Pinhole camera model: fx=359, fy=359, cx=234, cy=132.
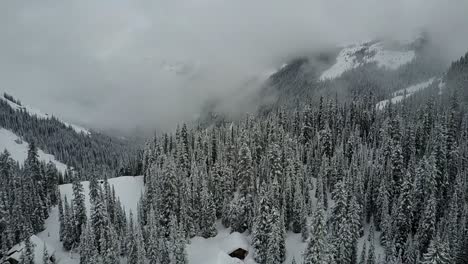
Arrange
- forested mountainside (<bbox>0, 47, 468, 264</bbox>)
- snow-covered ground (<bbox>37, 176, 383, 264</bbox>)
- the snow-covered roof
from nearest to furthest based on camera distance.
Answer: forested mountainside (<bbox>0, 47, 468, 264</bbox>), snow-covered ground (<bbox>37, 176, 383, 264</bbox>), the snow-covered roof

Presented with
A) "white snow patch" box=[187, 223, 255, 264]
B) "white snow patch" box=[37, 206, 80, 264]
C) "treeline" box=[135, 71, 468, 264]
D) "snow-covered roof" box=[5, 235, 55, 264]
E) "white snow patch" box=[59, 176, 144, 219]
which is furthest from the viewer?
"white snow patch" box=[59, 176, 144, 219]

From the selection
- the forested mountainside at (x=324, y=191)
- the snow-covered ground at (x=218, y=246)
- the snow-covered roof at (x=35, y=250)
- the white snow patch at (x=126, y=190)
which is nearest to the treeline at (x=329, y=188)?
the forested mountainside at (x=324, y=191)

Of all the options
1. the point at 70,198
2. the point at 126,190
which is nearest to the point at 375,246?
the point at 126,190

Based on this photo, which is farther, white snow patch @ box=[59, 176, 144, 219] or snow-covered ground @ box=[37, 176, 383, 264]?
white snow patch @ box=[59, 176, 144, 219]

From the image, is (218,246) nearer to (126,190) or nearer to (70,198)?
(126,190)

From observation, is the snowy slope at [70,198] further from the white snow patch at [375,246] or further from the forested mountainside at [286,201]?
the white snow patch at [375,246]

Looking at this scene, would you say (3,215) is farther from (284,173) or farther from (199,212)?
(284,173)

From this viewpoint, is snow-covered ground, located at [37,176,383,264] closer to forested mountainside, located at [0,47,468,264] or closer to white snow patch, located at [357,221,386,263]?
white snow patch, located at [357,221,386,263]

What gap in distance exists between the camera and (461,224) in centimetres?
7575

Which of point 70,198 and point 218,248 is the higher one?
point 70,198

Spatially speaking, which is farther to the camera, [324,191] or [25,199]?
[25,199]

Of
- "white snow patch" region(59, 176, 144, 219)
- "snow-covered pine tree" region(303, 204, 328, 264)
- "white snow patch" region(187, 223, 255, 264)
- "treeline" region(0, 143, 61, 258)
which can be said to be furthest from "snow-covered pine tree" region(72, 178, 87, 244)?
"snow-covered pine tree" region(303, 204, 328, 264)

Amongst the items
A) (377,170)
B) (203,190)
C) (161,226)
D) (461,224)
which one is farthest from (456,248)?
(161,226)

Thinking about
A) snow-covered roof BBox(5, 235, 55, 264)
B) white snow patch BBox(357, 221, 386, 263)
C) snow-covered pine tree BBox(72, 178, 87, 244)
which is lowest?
white snow patch BBox(357, 221, 386, 263)
